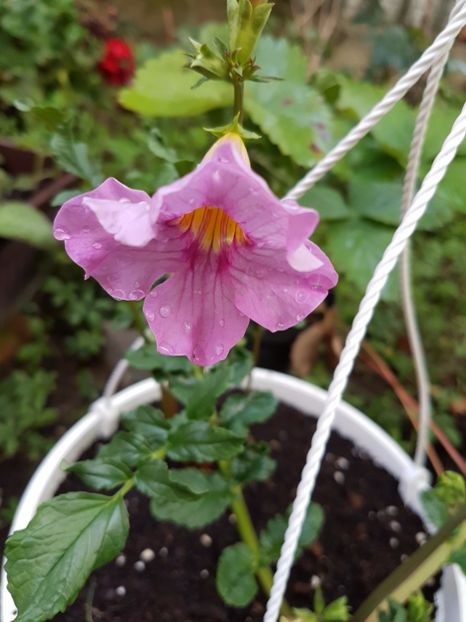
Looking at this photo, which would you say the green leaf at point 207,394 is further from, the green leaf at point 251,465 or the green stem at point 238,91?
the green stem at point 238,91

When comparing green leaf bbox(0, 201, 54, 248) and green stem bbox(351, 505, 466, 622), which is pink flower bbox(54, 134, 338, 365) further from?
green leaf bbox(0, 201, 54, 248)

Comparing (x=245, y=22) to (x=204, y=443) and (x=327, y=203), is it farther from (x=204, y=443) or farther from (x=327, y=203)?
(x=327, y=203)

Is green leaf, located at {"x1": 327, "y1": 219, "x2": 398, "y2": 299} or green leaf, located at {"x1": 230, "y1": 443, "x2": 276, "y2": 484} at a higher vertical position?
green leaf, located at {"x1": 327, "y1": 219, "x2": 398, "y2": 299}

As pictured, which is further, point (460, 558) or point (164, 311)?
point (460, 558)

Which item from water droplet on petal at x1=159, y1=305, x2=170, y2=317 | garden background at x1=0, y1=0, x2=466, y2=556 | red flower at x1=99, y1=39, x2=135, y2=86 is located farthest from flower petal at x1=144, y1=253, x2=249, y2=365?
red flower at x1=99, y1=39, x2=135, y2=86

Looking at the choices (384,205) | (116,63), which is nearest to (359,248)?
(384,205)

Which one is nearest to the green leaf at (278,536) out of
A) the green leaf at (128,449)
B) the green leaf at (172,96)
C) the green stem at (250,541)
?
the green stem at (250,541)

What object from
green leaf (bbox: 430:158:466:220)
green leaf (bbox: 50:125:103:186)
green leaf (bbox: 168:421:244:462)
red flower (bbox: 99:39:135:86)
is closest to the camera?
green leaf (bbox: 168:421:244:462)
